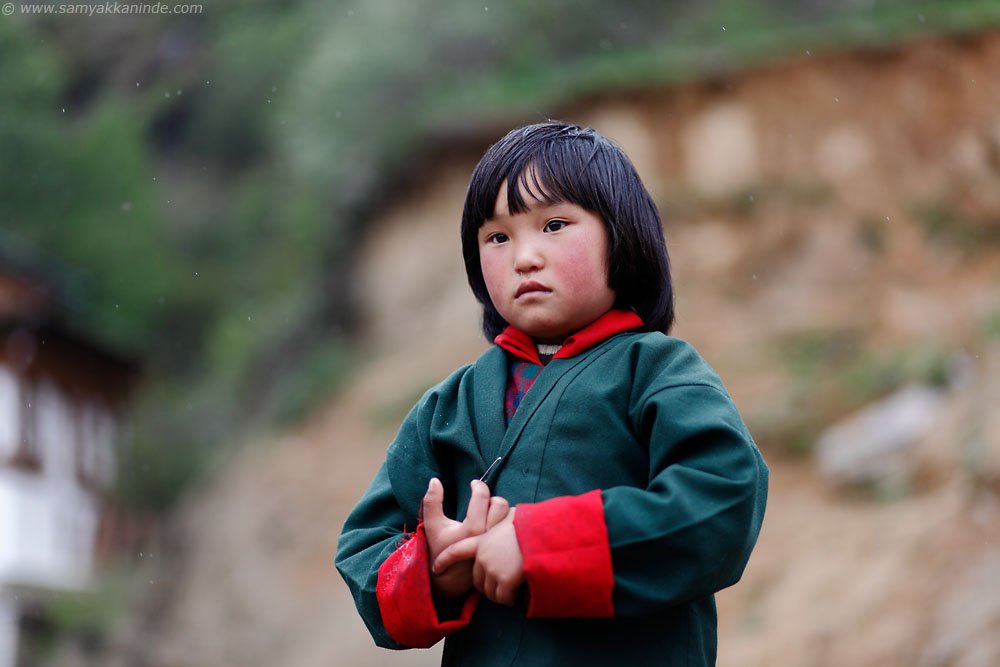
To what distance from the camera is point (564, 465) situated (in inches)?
72.2

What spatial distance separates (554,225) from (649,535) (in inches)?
22.8

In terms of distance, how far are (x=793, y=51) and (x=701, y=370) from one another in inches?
452

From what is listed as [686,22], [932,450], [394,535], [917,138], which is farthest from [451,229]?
[394,535]

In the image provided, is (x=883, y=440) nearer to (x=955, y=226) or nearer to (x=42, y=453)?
(x=955, y=226)

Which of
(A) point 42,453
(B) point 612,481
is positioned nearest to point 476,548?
(B) point 612,481

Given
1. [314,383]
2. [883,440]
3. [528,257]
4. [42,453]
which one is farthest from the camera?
[42,453]

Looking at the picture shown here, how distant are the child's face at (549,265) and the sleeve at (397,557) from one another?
290 millimetres

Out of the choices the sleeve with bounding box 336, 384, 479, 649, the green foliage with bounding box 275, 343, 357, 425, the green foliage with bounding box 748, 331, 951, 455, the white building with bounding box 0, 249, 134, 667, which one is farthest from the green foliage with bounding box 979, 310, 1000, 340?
the white building with bounding box 0, 249, 134, 667

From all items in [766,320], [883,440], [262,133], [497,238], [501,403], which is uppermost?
[262,133]

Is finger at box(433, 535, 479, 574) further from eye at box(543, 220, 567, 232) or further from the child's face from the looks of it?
eye at box(543, 220, 567, 232)

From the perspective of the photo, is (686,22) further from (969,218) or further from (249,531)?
(249,531)

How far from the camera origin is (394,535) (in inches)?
77.5

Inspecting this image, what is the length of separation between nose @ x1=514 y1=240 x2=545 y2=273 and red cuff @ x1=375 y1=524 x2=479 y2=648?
0.48 metres

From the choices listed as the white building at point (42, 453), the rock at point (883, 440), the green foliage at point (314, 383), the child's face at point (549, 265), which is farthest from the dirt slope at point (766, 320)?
the child's face at point (549, 265)
